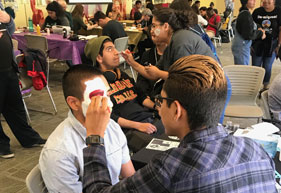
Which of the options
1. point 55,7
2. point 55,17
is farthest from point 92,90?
point 55,17

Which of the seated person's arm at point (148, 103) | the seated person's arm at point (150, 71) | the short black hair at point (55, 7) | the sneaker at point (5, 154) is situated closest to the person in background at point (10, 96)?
the sneaker at point (5, 154)

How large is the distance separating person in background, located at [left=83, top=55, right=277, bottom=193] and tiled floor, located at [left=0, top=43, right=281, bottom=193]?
5.34 feet

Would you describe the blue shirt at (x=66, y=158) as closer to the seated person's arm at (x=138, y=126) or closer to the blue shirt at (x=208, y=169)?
the blue shirt at (x=208, y=169)

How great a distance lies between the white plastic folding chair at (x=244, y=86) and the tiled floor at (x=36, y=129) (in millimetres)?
353

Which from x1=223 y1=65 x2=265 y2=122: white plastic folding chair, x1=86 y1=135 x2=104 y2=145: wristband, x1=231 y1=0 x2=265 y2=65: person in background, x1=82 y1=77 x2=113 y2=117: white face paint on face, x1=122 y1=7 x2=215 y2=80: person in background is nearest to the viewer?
x1=86 y1=135 x2=104 y2=145: wristband

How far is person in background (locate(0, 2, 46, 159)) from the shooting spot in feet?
8.38

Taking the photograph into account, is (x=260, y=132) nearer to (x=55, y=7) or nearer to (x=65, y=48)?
(x=65, y=48)

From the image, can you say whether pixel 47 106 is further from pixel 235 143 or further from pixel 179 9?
pixel 235 143

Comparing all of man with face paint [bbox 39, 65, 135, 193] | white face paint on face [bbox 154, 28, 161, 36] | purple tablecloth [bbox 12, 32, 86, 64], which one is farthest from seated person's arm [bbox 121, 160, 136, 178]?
purple tablecloth [bbox 12, 32, 86, 64]

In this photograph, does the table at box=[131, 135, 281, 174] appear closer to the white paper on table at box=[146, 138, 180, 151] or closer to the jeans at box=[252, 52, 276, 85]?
the white paper on table at box=[146, 138, 180, 151]

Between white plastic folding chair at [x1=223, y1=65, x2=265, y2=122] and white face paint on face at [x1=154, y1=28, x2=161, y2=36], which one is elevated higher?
white face paint on face at [x1=154, y1=28, x2=161, y2=36]

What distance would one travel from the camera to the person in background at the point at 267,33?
419cm

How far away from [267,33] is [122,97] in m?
3.02

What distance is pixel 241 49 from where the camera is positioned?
4.24 metres
